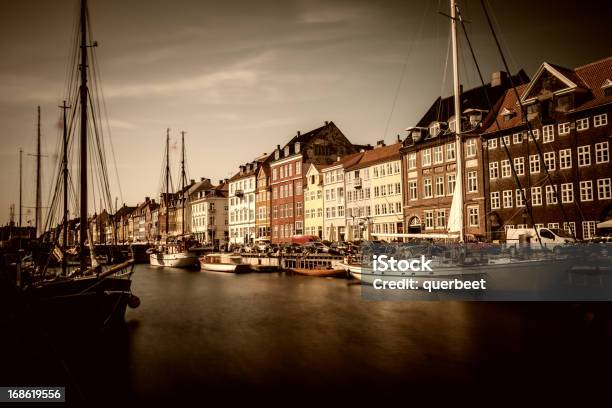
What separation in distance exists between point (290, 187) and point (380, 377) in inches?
2684

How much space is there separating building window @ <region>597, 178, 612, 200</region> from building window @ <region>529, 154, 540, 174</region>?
18.5 ft

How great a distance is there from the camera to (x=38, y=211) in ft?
177

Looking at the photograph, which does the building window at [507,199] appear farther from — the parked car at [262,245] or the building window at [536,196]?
the parked car at [262,245]

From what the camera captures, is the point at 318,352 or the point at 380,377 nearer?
the point at 380,377

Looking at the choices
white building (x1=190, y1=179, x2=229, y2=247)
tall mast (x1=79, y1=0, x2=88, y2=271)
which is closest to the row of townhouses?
tall mast (x1=79, y1=0, x2=88, y2=271)

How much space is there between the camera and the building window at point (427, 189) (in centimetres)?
5683

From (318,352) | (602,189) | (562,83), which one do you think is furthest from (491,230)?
(318,352)

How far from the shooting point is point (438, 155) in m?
56.1

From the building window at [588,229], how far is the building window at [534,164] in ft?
21.7

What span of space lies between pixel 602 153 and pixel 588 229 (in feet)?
20.5

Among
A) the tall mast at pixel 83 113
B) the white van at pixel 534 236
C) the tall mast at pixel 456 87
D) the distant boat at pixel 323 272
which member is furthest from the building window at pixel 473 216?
the tall mast at pixel 83 113

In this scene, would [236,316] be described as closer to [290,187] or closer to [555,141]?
[555,141]

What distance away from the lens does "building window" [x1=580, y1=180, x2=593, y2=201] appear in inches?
1646

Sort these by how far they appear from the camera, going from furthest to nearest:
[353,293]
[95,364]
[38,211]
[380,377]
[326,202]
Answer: [326,202] → [38,211] → [353,293] → [95,364] → [380,377]
